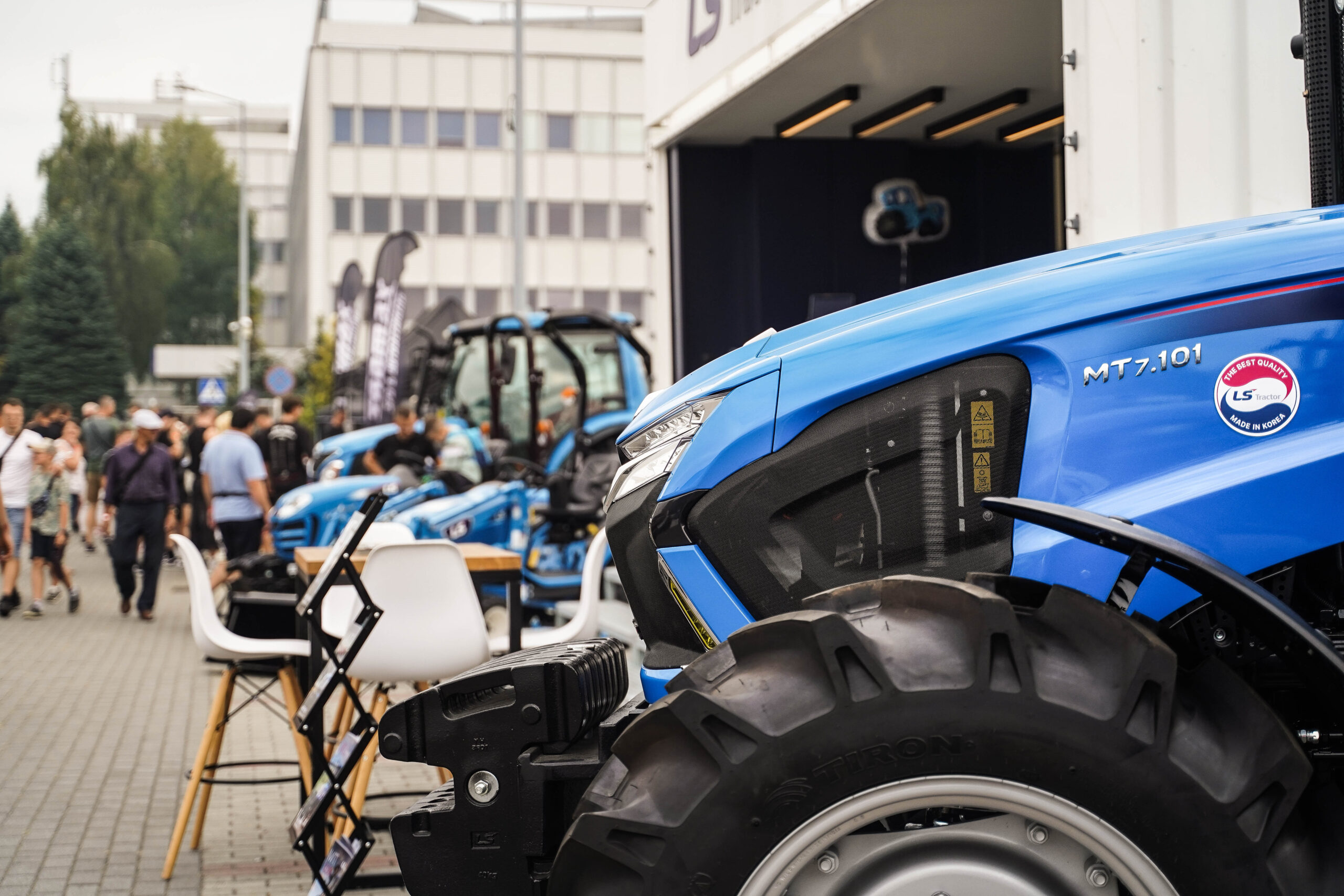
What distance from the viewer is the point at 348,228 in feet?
159

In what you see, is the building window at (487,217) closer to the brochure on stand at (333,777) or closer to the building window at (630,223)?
the building window at (630,223)

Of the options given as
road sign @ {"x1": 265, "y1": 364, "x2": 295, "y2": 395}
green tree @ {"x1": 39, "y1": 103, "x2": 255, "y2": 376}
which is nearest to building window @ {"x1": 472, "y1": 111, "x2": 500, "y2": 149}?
green tree @ {"x1": 39, "y1": 103, "x2": 255, "y2": 376}

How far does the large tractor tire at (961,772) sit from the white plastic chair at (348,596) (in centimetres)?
297

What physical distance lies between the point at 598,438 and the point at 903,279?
2.99m

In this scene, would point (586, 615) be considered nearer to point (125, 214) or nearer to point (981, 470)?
point (981, 470)

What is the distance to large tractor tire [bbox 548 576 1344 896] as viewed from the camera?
215 centimetres

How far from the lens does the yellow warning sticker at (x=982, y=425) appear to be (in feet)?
8.71

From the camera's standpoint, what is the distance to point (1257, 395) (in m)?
2.50

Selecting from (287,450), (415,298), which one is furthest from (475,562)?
(415,298)

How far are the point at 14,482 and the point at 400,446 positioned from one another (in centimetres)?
362

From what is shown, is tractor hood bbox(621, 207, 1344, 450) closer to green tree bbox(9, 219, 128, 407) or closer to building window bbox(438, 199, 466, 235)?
building window bbox(438, 199, 466, 235)

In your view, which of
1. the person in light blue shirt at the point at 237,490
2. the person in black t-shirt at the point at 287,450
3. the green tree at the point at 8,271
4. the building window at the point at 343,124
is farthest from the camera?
the green tree at the point at 8,271

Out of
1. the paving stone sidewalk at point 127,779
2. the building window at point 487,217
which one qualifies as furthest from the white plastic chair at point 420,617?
the building window at point 487,217

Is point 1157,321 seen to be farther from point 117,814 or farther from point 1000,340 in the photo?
point 117,814
